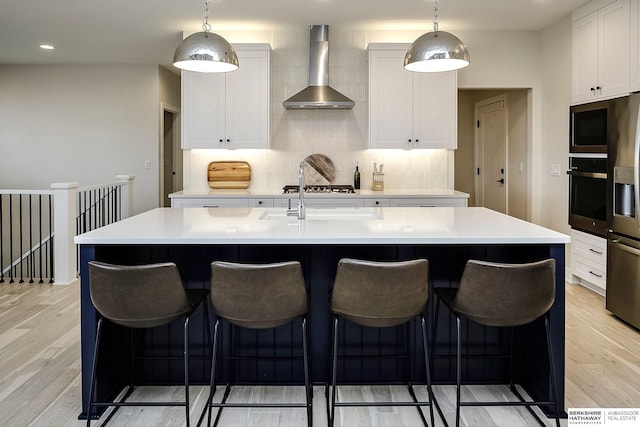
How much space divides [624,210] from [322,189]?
108 inches

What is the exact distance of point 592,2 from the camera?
452 centimetres

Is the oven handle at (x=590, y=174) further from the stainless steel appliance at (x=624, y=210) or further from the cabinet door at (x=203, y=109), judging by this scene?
the cabinet door at (x=203, y=109)

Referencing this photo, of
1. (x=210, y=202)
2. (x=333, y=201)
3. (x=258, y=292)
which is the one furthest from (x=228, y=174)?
(x=258, y=292)

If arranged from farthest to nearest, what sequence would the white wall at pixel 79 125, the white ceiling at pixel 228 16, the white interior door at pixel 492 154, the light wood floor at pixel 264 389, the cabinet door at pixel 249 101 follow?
1. the white wall at pixel 79 125
2. the white interior door at pixel 492 154
3. the cabinet door at pixel 249 101
4. the white ceiling at pixel 228 16
5. the light wood floor at pixel 264 389

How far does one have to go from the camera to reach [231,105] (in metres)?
5.22

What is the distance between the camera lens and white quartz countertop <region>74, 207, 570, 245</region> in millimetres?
2283

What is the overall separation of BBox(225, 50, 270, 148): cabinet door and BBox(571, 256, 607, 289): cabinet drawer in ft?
10.5

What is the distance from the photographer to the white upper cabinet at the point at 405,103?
5203 mm

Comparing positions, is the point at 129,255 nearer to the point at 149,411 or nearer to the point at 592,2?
the point at 149,411

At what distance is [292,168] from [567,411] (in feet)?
12.5

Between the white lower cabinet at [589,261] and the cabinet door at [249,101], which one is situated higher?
the cabinet door at [249,101]

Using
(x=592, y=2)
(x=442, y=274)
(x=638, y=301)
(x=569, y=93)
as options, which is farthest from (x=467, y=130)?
(x=442, y=274)

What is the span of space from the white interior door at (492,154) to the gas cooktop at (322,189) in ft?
7.42

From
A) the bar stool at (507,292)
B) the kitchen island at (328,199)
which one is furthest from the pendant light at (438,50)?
the kitchen island at (328,199)
